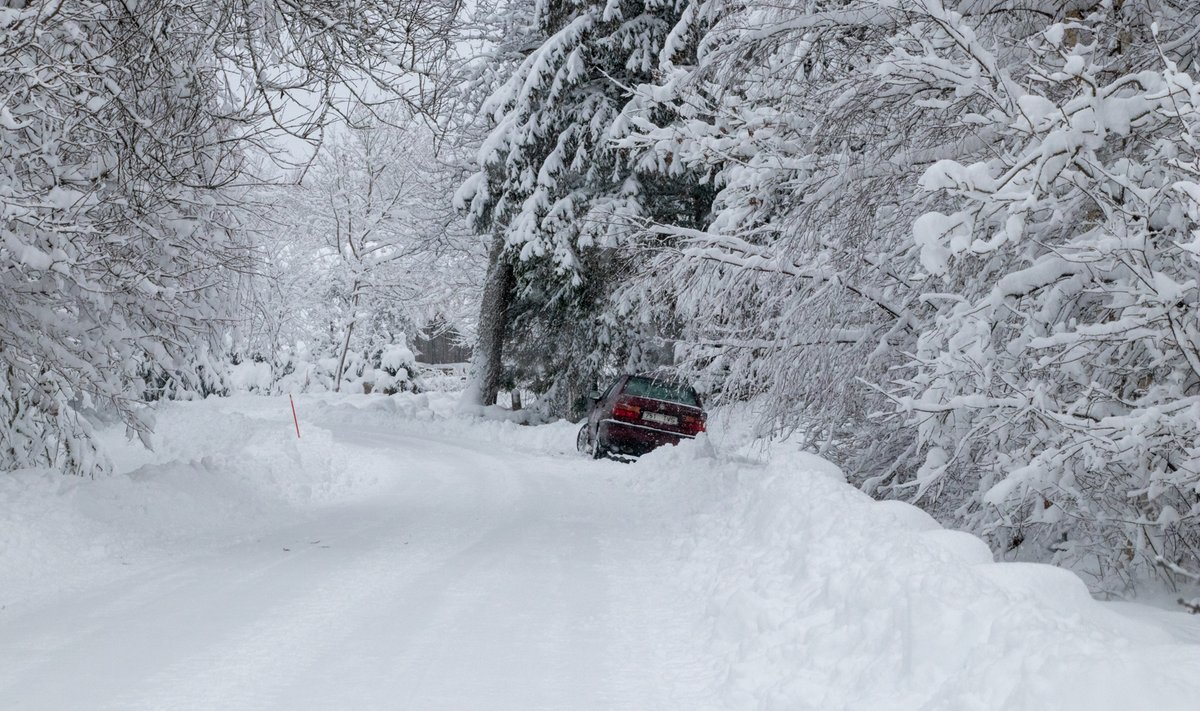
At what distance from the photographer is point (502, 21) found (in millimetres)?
24906

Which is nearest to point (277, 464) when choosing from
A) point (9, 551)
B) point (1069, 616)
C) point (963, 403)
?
point (9, 551)

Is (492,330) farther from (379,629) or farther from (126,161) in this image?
(379,629)

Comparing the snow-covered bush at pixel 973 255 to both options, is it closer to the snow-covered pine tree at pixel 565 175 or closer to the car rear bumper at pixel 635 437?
the car rear bumper at pixel 635 437

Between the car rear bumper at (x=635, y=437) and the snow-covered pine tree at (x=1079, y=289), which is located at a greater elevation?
the snow-covered pine tree at (x=1079, y=289)

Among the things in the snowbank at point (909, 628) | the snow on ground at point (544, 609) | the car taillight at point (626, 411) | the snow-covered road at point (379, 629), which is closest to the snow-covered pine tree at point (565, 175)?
the car taillight at point (626, 411)

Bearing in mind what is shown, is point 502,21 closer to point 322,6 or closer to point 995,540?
point 322,6

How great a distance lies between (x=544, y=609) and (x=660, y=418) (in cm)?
1108

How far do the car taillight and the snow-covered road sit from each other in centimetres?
701

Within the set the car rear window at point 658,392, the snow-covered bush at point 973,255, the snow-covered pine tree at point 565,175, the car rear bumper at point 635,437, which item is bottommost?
the car rear bumper at point 635,437

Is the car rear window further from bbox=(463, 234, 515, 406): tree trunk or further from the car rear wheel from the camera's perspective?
bbox=(463, 234, 515, 406): tree trunk

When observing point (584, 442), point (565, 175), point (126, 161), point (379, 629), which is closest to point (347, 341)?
point (565, 175)

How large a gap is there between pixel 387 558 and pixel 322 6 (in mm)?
4562

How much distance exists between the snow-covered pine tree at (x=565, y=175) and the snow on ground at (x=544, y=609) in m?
10.7

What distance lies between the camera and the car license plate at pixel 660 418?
17.6 meters
